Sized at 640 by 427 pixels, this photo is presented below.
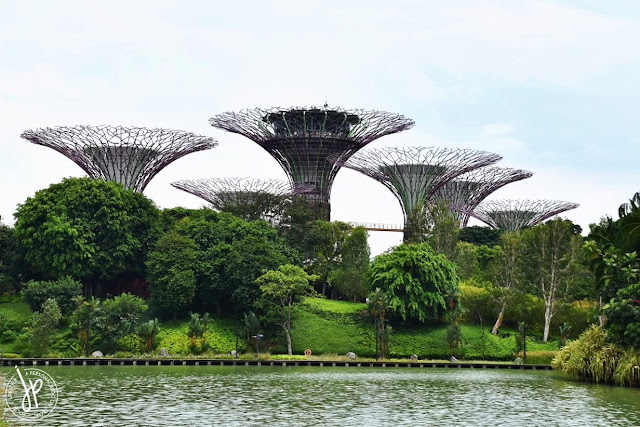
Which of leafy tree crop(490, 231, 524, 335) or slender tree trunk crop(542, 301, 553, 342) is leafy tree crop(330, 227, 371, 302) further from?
slender tree trunk crop(542, 301, 553, 342)

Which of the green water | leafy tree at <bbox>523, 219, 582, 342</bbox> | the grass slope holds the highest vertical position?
leafy tree at <bbox>523, 219, 582, 342</bbox>

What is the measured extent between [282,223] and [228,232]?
33.9 ft

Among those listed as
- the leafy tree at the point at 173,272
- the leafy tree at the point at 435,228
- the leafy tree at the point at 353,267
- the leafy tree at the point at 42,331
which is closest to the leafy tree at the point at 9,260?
the leafy tree at the point at 173,272

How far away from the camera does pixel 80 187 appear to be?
213ft

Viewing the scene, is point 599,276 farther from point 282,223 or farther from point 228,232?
point 282,223

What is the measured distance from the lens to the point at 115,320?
55281 mm

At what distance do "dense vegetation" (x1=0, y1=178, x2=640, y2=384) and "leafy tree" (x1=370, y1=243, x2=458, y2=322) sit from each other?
10 cm

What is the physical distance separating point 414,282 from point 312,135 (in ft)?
84.9

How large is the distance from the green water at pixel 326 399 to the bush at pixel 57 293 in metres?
15.2

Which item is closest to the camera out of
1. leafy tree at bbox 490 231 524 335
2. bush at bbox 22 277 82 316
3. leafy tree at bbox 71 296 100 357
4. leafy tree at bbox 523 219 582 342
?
leafy tree at bbox 71 296 100 357

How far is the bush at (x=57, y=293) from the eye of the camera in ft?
197

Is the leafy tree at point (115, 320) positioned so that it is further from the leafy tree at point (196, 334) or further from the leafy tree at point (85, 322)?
the leafy tree at point (196, 334)

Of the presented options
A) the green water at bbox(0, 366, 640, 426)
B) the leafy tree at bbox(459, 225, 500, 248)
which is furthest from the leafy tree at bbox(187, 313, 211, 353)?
the leafy tree at bbox(459, 225, 500, 248)

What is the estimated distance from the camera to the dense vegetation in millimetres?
57250
